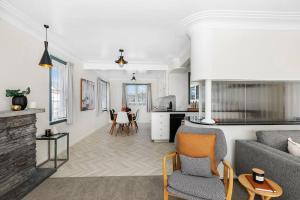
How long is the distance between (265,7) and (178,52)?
8.25ft

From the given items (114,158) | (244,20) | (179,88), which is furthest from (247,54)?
(179,88)

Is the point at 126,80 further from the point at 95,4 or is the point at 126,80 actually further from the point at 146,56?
the point at 95,4

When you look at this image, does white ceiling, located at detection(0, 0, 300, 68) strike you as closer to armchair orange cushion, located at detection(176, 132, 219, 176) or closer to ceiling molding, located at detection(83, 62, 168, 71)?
ceiling molding, located at detection(83, 62, 168, 71)

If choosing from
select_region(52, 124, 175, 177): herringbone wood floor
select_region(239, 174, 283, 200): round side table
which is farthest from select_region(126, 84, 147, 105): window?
select_region(239, 174, 283, 200): round side table

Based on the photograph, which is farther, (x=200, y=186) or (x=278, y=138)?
(x=278, y=138)

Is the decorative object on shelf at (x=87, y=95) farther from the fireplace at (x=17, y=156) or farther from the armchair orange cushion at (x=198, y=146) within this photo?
the armchair orange cushion at (x=198, y=146)

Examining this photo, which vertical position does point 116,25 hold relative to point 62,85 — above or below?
above

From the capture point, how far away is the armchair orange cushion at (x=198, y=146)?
7.28 feet

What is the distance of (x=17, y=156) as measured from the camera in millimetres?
2543

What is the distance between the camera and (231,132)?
2.91 metres

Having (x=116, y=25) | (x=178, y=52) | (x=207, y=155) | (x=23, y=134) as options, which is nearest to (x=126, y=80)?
(x=178, y=52)

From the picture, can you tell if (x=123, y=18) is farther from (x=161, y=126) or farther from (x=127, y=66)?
(x=161, y=126)

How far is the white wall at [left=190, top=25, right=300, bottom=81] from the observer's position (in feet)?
9.57

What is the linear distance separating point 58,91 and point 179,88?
13.2 ft
